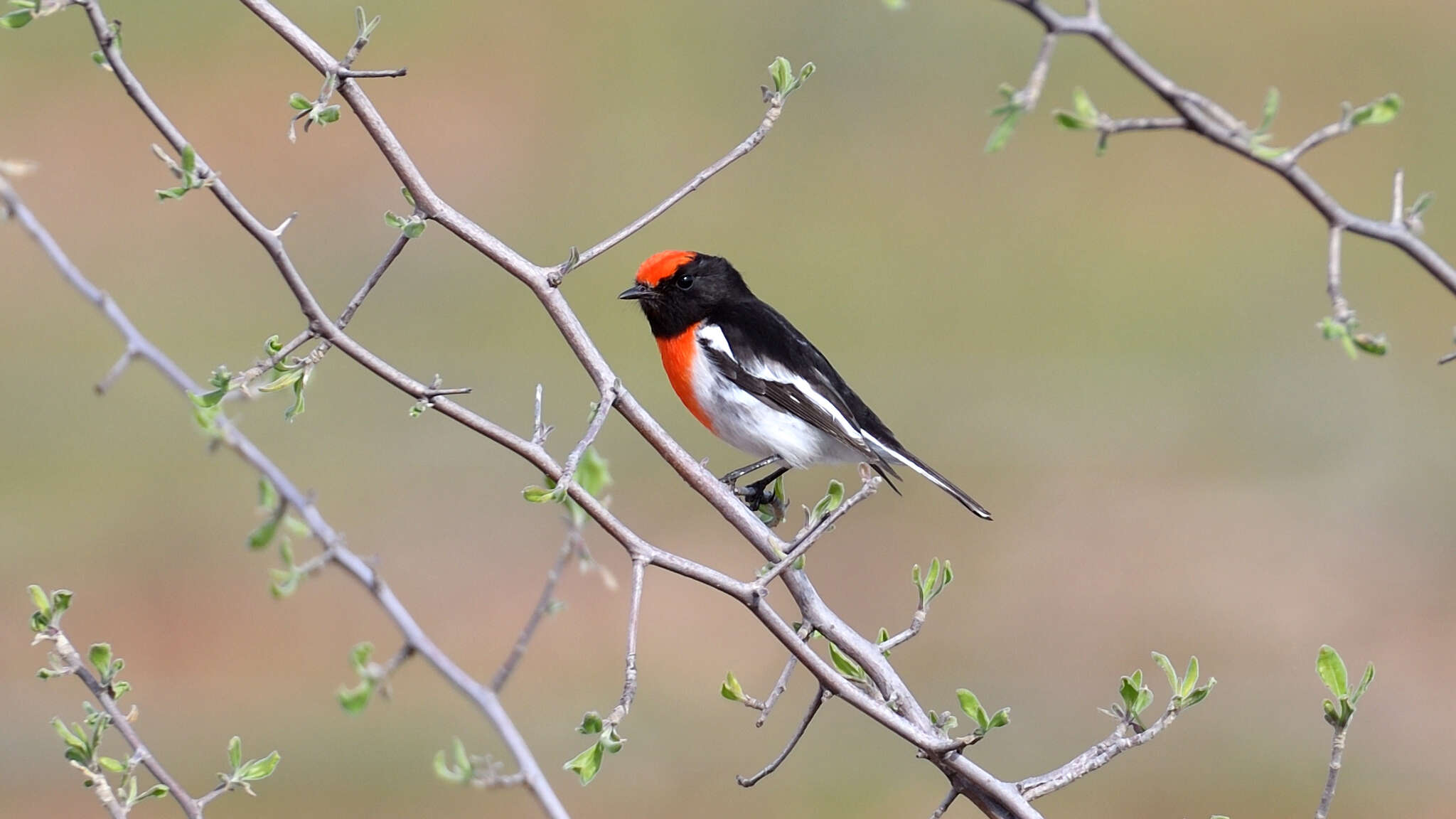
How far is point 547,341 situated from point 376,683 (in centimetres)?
884

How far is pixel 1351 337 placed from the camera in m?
1.34

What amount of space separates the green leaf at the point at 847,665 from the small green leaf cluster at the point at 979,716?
0.14 meters

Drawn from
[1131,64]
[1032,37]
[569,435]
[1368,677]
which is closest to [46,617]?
[1131,64]

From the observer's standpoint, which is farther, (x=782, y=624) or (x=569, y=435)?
(x=569, y=435)

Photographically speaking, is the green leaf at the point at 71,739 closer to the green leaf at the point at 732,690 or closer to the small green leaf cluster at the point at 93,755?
the small green leaf cluster at the point at 93,755

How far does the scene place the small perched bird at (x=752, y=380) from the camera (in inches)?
160

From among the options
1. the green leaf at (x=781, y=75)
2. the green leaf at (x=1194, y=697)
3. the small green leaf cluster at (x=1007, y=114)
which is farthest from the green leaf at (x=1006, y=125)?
the green leaf at (x=1194, y=697)

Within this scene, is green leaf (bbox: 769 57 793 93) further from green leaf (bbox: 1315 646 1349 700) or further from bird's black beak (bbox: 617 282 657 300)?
bird's black beak (bbox: 617 282 657 300)

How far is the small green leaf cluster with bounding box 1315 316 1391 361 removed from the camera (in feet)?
4.35

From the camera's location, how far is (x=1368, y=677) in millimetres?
1701

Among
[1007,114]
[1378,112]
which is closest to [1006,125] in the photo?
[1007,114]

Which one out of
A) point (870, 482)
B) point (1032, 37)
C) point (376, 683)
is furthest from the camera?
point (1032, 37)

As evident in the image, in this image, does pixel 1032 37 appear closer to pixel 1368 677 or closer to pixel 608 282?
pixel 608 282

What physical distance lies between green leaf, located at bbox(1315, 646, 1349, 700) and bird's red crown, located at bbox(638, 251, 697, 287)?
290cm
